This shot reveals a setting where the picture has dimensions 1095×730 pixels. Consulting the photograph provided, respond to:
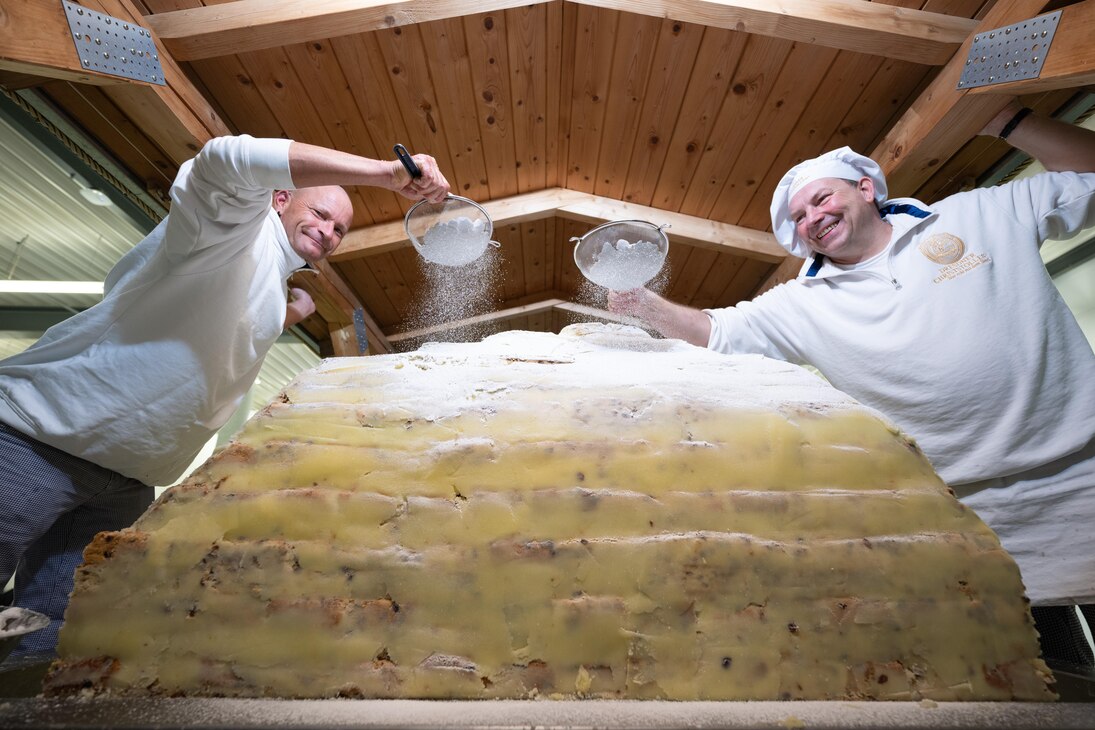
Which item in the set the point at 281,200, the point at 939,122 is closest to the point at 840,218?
the point at 939,122

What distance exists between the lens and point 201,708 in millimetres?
561

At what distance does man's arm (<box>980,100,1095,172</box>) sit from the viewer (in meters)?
1.40

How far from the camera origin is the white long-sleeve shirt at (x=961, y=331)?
1.19 m

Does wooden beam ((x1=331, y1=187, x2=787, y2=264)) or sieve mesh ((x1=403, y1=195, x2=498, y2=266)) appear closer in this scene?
sieve mesh ((x1=403, y1=195, x2=498, y2=266))

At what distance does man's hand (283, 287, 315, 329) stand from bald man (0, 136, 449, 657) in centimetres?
89

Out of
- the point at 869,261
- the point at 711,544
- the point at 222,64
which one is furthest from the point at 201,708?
the point at 222,64

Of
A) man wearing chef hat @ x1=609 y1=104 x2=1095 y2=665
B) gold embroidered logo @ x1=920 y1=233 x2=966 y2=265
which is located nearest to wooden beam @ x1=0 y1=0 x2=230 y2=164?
→ man wearing chef hat @ x1=609 y1=104 x2=1095 y2=665

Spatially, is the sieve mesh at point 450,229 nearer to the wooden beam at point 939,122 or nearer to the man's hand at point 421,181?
the man's hand at point 421,181

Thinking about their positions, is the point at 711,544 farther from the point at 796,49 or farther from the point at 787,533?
the point at 796,49

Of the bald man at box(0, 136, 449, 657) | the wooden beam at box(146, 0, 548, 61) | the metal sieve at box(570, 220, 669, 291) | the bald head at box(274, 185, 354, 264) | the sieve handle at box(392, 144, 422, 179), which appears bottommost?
the bald man at box(0, 136, 449, 657)

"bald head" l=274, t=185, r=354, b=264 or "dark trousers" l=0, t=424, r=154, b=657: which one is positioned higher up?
"bald head" l=274, t=185, r=354, b=264

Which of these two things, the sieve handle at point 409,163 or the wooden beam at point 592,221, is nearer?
the sieve handle at point 409,163

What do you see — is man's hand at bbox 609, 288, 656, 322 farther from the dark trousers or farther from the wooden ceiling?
the dark trousers

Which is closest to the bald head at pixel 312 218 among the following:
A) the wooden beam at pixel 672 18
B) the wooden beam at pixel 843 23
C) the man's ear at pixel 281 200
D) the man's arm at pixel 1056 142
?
the man's ear at pixel 281 200
